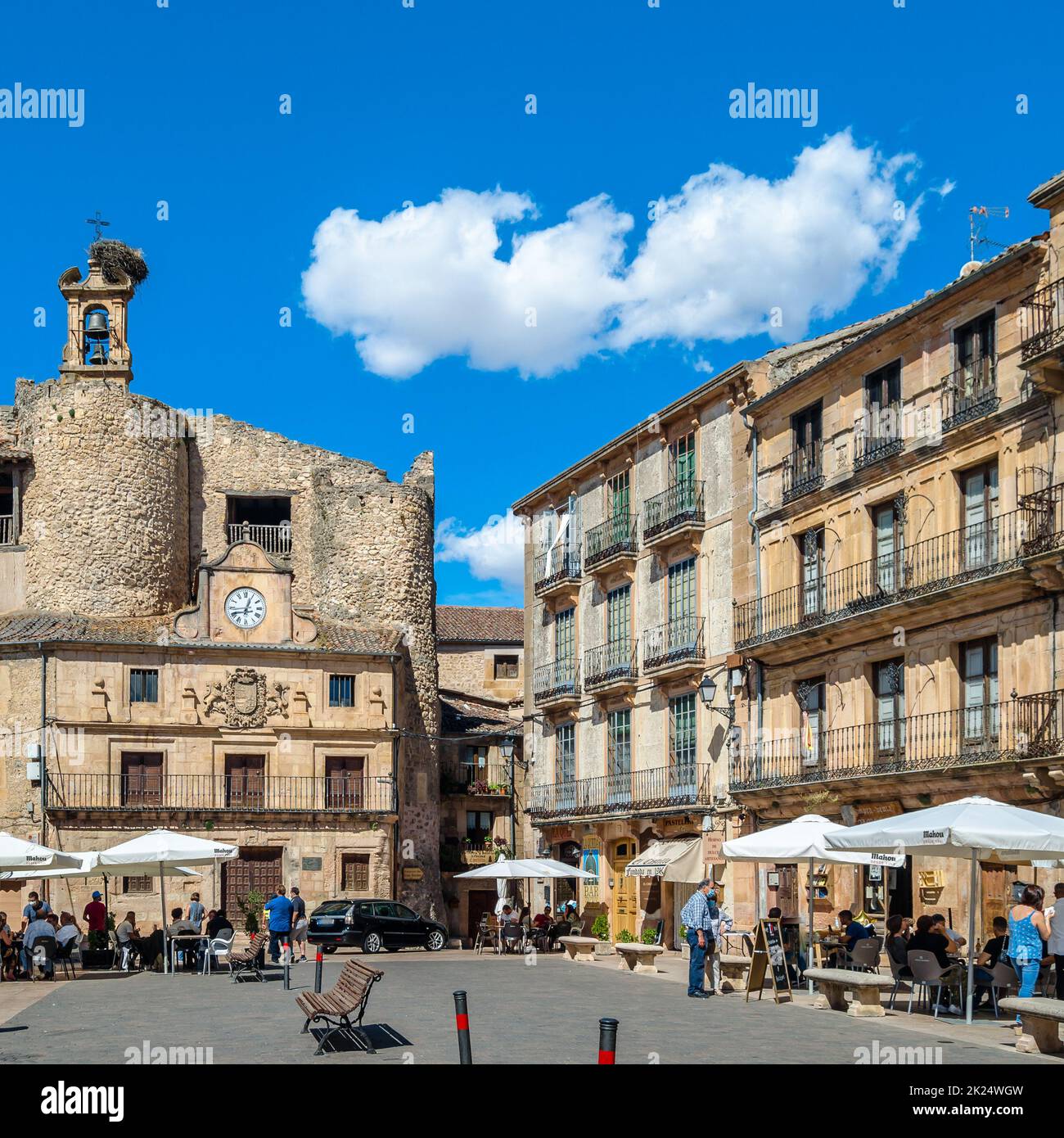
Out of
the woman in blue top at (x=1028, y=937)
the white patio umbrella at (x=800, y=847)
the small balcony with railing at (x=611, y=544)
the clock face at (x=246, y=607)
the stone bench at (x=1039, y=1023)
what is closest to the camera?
the stone bench at (x=1039, y=1023)

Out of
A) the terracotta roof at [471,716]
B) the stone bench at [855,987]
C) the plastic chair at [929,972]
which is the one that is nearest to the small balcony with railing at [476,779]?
the terracotta roof at [471,716]

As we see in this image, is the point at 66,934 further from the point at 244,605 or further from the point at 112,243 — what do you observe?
the point at 112,243

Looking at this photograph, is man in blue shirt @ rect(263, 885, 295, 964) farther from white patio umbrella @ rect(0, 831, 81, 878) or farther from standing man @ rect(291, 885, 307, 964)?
white patio umbrella @ rect(0, 831, 81, 878)

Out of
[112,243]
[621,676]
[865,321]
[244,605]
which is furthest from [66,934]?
[112,243]

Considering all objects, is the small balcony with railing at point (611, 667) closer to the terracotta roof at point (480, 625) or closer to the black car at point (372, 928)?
the black car at point (372, 928)

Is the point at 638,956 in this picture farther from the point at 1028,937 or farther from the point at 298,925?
the point at 1028,937

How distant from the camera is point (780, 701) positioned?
33156mm

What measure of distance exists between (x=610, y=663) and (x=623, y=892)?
5407mm

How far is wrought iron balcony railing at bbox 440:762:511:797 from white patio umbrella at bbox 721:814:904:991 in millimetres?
28703

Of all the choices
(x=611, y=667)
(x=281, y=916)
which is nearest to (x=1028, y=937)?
(x=281, y=916)

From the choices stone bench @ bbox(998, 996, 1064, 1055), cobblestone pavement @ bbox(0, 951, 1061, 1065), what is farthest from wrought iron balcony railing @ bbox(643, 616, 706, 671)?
stone bench @ bbox(998, 996, 1064, 1055)

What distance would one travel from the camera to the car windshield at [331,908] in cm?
3764

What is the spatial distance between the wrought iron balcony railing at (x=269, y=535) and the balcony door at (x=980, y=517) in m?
28.8

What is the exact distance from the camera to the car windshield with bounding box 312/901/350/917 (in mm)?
37644
